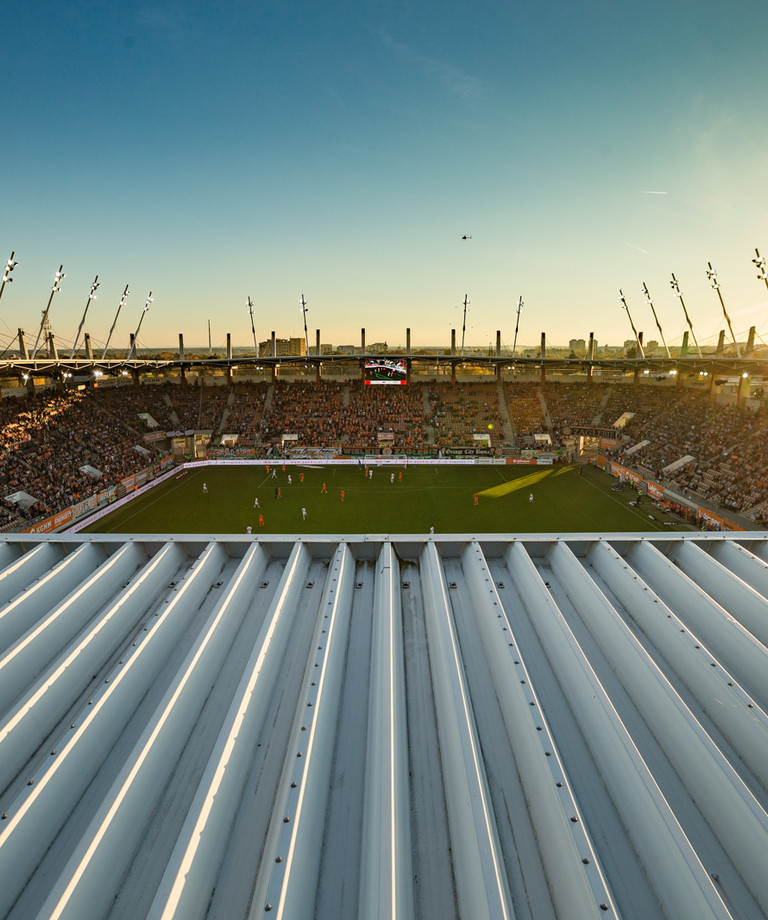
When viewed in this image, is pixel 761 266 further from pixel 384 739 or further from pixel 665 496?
→ pixel 384 739

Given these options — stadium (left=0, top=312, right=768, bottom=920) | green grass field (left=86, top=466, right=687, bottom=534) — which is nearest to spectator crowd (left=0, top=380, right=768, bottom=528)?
green grass field (left=86, top=466, right=687, bottom=534)

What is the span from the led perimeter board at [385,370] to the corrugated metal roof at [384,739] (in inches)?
1983

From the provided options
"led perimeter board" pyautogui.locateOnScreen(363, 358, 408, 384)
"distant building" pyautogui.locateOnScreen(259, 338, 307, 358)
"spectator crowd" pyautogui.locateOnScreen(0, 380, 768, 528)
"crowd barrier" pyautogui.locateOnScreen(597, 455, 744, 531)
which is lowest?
"crowd barrier" pyautogui.locateOnScreen(597, 455, 744, 531)

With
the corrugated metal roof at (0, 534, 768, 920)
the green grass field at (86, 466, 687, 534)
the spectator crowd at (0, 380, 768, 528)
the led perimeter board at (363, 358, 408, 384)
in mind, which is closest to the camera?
the corrugated metal roof at (0, 534, 768, 920)

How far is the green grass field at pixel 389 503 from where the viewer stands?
28.0m

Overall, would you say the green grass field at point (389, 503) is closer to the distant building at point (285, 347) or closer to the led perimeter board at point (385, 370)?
the led perimeter board at point (385, 370)

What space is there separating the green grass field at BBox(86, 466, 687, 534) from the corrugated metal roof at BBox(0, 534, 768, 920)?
17.8 meters

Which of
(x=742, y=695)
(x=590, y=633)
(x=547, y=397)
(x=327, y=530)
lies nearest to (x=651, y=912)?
(x=742, y=695)

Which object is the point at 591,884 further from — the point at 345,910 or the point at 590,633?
the point at 590,633

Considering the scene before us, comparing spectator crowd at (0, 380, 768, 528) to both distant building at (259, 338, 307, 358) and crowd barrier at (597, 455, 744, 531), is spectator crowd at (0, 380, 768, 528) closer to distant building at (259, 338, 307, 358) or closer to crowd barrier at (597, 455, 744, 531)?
crowd barrier at (597, 455, 744, 531)

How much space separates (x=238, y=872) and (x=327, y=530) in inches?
874

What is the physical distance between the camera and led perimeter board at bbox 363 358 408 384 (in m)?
58.3

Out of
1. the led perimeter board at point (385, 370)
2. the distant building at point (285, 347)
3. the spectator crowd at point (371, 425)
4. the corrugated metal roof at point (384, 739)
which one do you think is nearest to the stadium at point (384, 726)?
A: the corrugated metal roof at point (384, 739)

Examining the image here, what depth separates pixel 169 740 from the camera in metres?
5.95
